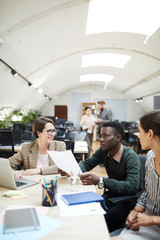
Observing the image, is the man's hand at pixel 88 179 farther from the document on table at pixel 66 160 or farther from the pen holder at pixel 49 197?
the pen holder at pixel 49 197

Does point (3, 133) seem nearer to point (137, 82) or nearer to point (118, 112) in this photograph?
point (137, 82)

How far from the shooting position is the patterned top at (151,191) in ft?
5.32

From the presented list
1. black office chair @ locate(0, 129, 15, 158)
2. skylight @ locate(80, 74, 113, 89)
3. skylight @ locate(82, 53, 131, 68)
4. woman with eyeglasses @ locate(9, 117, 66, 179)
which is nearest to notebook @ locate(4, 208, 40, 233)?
woman with eyeglasses @ locate(9, 117, 66, 179)

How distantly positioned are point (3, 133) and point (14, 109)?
18.3 ft

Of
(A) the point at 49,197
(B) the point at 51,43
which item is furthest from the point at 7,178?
(B) the point at 51,43

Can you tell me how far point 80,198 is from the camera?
4.92ft

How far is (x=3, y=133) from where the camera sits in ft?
14.1

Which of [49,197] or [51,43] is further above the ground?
[51,43]

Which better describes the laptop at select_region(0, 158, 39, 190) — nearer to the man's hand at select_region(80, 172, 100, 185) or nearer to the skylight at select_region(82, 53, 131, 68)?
the man's hand at select_region(80, 172, 100, 185)

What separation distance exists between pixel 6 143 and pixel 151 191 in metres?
3.35

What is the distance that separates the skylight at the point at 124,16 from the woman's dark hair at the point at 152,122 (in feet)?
12.7

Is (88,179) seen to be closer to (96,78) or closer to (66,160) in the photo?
(66,160)

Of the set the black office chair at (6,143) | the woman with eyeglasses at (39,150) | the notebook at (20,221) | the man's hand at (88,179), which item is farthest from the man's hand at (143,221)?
the black office chair at (6,143)

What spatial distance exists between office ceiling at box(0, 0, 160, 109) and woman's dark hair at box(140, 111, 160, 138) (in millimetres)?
3198
